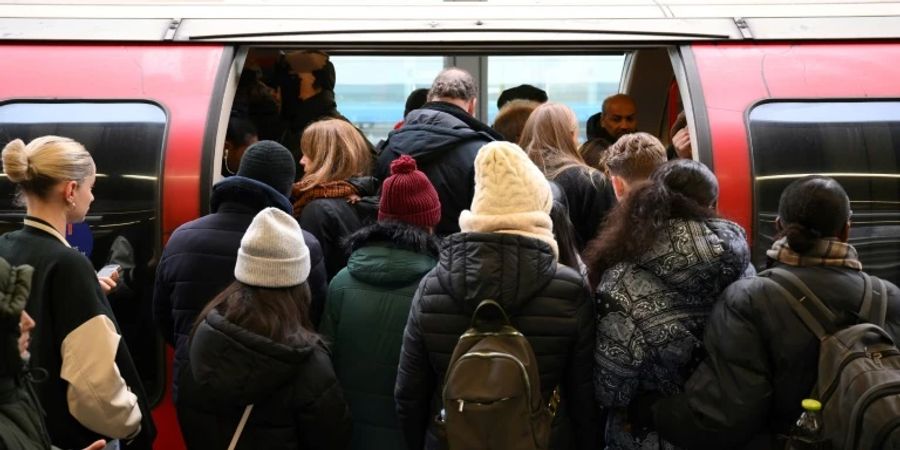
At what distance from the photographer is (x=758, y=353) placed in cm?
296

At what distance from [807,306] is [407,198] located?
4.16 ft

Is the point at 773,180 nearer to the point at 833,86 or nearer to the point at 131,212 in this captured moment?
the point at 833,86

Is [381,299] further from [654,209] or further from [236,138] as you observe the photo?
[236,138]

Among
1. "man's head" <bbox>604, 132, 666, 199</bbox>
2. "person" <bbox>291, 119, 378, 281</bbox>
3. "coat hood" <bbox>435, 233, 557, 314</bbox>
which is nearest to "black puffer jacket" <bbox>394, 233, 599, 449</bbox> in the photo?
"coat hood" <bbox>435, 233, 557, 314</bbox>

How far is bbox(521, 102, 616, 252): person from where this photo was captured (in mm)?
4434

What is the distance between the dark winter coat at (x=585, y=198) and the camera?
174 inches

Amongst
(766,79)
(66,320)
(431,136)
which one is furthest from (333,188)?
(766,79)

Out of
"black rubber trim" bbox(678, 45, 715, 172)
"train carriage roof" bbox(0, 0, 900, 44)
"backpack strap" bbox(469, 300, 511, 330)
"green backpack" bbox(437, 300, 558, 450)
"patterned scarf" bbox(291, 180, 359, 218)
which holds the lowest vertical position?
"green backpack" bbox(437, 300, 558, 450)

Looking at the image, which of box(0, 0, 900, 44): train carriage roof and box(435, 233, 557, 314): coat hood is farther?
box(0, 0, 900, 44): train carriage roof

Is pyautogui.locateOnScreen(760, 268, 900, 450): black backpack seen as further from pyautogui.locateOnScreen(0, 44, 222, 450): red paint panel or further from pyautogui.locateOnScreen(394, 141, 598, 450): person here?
pyautogui.locateOnScreen(0, 44, 222, 450): red paint panel

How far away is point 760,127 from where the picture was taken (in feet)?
14.0

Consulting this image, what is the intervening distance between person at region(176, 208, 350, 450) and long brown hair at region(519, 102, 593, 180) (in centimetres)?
156

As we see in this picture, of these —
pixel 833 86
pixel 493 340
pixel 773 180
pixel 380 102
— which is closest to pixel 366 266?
pixel 493 340

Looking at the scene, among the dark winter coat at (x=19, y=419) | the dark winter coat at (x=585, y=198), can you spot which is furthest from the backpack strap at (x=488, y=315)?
the dark winter coat at (x=585, y=198)
